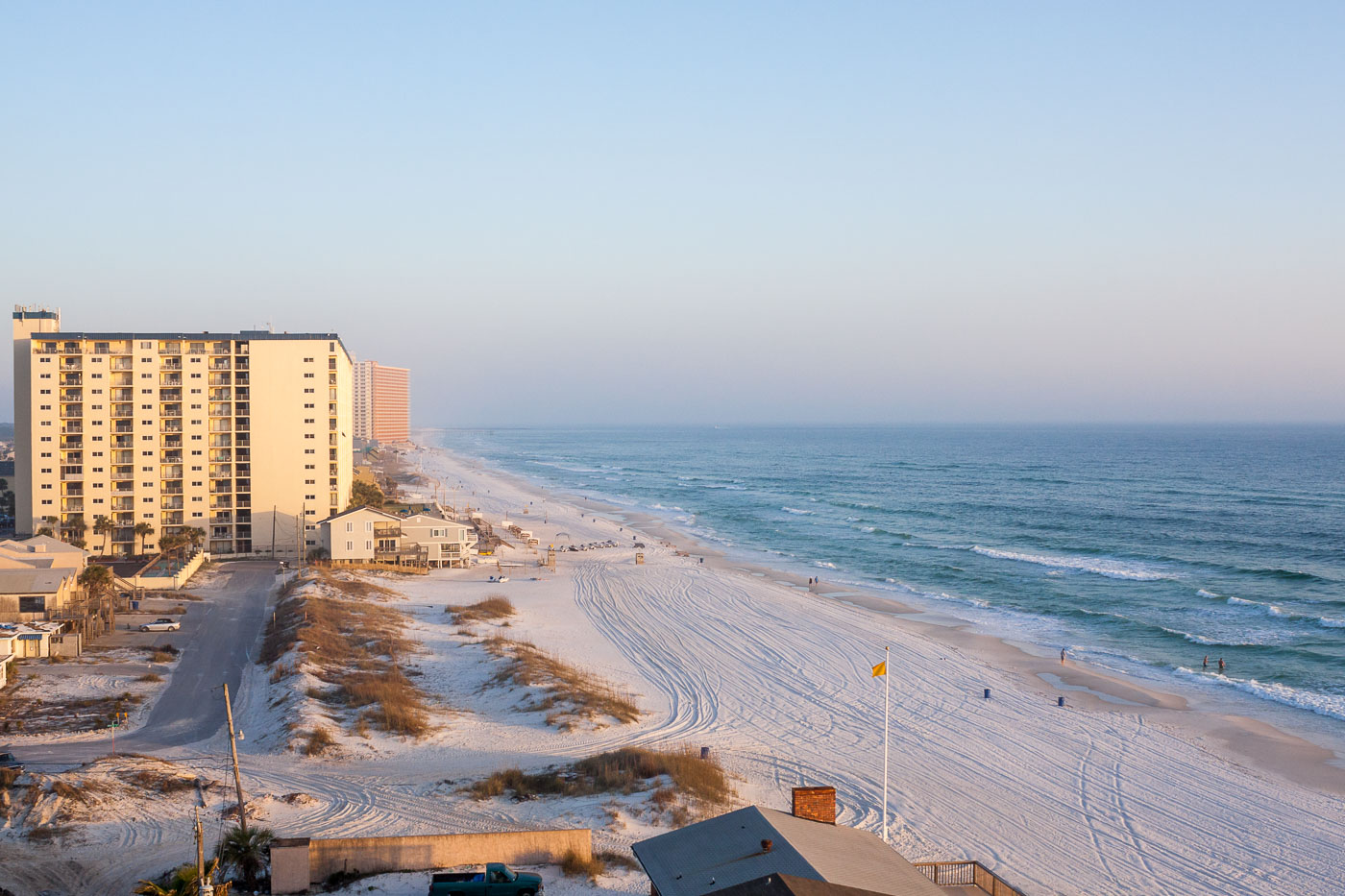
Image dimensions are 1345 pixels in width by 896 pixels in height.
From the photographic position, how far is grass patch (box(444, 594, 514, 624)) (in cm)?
4381

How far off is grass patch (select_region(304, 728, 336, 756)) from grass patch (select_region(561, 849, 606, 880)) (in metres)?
10.6

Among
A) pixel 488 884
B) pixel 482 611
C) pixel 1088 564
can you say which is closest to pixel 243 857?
pixel 488 884

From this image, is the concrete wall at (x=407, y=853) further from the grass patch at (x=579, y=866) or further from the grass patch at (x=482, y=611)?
the grass patch at (x=482, y=611)

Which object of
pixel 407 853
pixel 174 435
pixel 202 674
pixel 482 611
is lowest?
pixel 482 611

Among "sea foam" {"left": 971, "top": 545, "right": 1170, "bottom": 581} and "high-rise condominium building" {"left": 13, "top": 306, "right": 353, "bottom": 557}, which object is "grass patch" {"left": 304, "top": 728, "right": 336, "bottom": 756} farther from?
"sea foam" {"left": 971, "top": 545, "right": 1170, "bottom": 581}

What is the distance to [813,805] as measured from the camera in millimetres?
16203

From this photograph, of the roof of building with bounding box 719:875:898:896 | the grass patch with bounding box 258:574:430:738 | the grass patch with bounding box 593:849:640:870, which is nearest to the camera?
the roof of building with bounding box 719:875:898:896

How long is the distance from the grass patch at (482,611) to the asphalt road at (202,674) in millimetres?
8707

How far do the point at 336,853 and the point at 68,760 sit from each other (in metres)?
11.8

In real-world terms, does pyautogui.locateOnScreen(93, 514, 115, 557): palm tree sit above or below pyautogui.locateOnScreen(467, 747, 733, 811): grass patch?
above

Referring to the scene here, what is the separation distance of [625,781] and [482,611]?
23948 millimetres

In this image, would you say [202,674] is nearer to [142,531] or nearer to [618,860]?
[618,860]

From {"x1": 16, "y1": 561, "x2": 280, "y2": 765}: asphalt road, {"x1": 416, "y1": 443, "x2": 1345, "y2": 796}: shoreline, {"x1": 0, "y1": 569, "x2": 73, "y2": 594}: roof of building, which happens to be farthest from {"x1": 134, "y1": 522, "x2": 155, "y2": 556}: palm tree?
{"x1": 416, "y1": 443, "x2": 1345, "y2": 796}: shoreline

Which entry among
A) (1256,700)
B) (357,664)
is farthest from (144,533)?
(1256,700)
